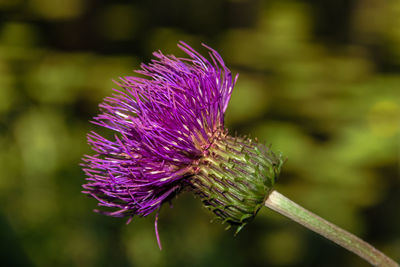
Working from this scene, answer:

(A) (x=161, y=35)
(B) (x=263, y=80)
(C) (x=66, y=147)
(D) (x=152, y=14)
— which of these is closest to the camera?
(B) (x=263, y=80)

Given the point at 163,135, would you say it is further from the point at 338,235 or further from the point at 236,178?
the point at 338,235

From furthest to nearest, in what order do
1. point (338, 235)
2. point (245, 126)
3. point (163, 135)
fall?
1. point (245, 126)
2. point (163, 135)
3. point (338, 235)

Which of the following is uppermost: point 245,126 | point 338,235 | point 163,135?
point 163,135

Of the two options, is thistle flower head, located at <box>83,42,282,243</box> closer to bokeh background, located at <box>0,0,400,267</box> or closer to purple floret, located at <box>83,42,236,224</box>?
purple floret, located at <box>83,42,236,224</box>

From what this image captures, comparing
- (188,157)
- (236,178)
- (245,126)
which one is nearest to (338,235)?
(236,178)

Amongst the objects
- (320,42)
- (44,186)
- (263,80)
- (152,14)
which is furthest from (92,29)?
(320,42)

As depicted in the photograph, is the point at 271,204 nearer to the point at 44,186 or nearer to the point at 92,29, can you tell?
the point at 44,186
